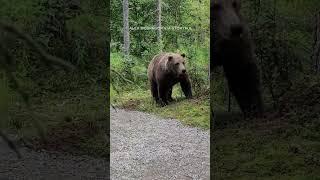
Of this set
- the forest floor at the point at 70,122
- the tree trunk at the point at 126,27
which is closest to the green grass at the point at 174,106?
the forest floor at the point at 70,122

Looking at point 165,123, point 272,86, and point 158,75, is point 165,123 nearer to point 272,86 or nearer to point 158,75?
point 158,75

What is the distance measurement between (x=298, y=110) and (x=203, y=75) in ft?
5.07

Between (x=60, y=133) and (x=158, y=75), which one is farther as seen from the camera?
(x=158, y=75)

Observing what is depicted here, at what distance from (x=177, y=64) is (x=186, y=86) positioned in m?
0.43

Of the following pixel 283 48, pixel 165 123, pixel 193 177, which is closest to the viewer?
pixel 283 48

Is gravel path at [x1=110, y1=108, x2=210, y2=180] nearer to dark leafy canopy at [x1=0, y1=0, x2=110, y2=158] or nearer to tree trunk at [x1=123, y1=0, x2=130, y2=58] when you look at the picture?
dark leafy canopy at [x1=0, y1=0, x2=110, y2=158]

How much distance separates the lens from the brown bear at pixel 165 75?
7.94 meters

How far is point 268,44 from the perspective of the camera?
688cm

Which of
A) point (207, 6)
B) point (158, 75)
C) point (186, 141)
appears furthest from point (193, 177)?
point (207, 6)

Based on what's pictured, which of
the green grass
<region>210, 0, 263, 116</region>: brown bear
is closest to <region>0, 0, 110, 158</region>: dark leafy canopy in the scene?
the green grass

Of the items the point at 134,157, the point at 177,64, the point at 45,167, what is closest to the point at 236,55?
the point at 177,64

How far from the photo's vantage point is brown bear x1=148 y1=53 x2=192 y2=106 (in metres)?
7.94

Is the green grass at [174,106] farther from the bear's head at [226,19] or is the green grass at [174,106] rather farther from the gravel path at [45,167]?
the bear's head at [226,19]

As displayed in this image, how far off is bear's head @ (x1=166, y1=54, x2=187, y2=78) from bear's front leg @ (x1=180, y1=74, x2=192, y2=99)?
95 mm
